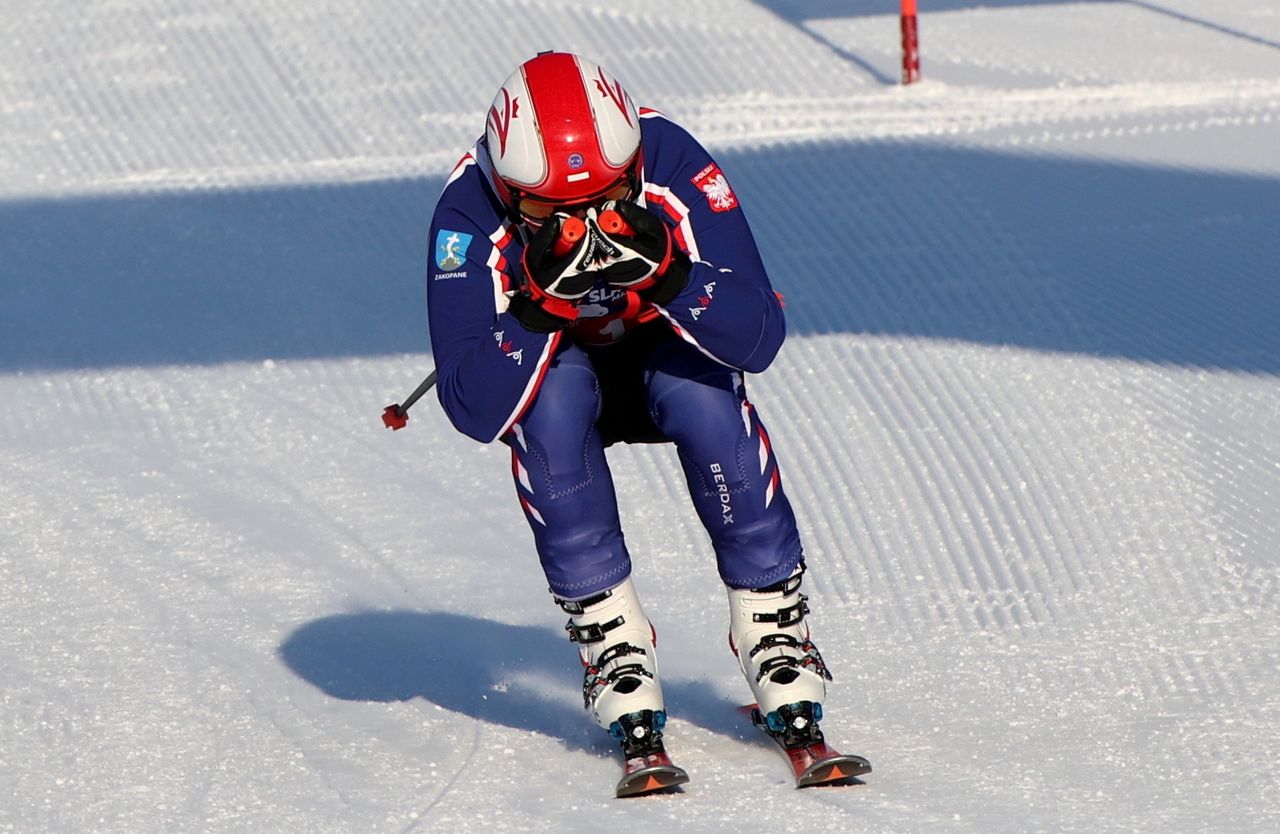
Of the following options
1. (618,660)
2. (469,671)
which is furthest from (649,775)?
(469,671)

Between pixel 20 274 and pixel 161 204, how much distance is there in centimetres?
65

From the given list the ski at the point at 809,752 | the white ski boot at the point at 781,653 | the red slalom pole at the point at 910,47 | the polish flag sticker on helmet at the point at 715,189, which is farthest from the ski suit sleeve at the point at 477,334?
the red slalom pole at the point at 910,47

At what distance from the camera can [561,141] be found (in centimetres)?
→ 266

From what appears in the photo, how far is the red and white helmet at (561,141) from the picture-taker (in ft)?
8.73

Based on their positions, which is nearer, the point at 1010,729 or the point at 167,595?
the point at 1010,729

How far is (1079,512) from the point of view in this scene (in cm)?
418

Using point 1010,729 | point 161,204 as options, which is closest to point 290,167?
point 161,204

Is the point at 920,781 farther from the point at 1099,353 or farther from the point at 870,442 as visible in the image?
the point at 1099,353

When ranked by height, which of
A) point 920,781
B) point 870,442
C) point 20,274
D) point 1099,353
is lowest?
point 920,781

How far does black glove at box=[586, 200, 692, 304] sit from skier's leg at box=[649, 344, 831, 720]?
0.25m

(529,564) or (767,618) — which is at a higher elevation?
(529,564)

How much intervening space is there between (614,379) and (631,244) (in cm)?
41

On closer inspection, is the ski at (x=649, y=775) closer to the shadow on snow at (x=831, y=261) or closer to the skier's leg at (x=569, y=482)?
the skier's leg at (x=569, y=482)

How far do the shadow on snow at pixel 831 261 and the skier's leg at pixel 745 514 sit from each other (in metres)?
2.31
